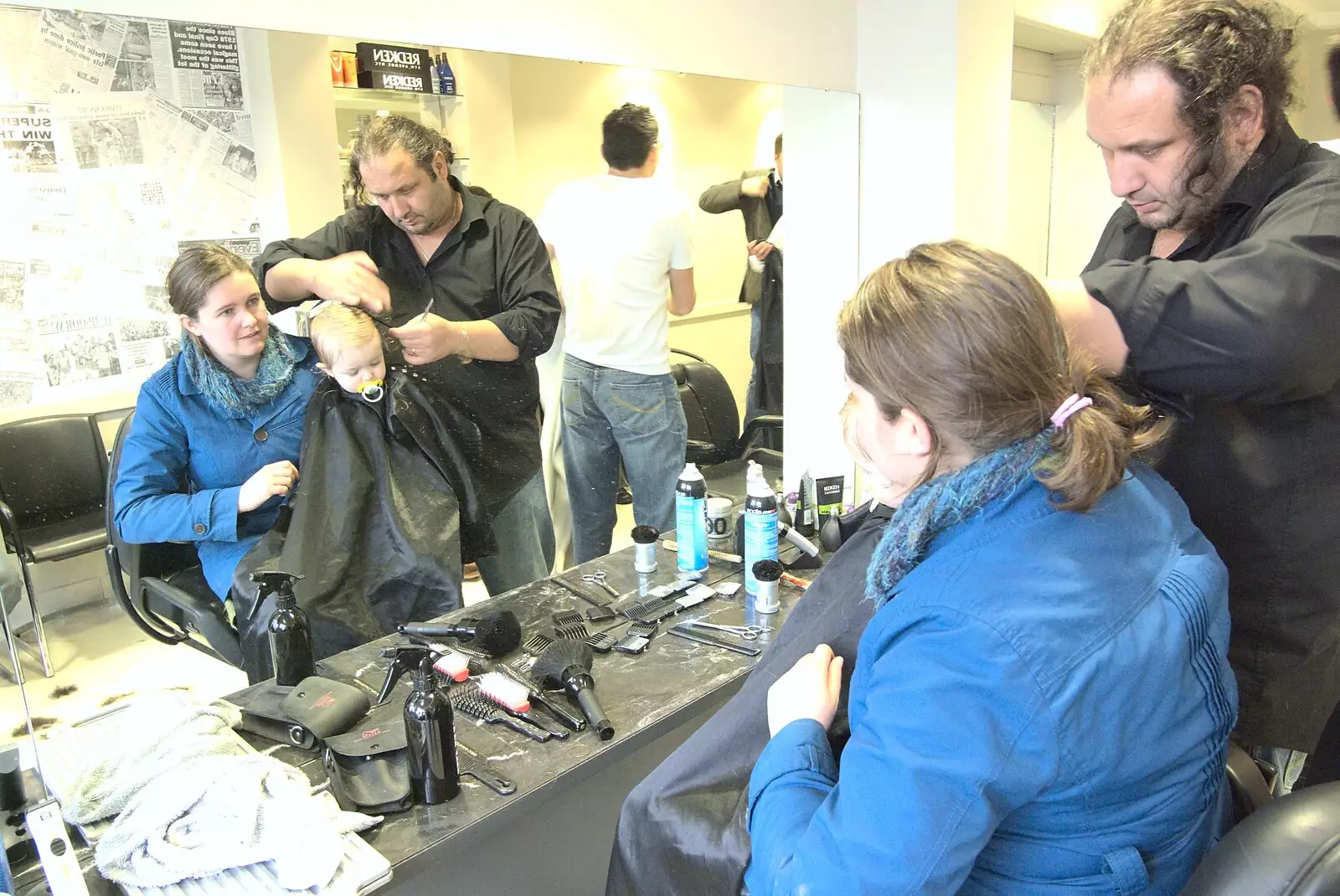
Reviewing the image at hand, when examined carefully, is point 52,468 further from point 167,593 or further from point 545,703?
point 545,703

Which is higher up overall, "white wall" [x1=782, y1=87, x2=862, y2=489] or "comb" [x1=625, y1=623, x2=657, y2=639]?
"white wall" [x1=782, y1=87, x2=862, y2=489]

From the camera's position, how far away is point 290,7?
1.50 m

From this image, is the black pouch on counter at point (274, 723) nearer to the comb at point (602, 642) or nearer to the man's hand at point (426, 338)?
the comb at point (602, 642)

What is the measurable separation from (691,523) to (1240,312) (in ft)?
3.80

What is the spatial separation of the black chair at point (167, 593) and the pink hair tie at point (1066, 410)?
1.57 meters

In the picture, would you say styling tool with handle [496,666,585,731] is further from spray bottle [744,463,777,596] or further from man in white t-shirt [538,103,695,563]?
man in white t-shirt [538,103,695,563]

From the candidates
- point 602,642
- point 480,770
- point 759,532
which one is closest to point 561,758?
point 480,770

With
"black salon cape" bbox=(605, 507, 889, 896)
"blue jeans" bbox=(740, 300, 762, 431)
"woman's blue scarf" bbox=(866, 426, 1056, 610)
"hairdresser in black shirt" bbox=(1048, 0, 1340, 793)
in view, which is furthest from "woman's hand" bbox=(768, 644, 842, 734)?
"blue jeans" bbox=(740, 300, 762, 431)

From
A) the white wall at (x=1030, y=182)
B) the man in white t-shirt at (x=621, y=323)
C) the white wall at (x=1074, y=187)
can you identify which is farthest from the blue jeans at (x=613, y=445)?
the white wall at (x=1074, y=187)

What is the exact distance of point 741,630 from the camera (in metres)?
1.68

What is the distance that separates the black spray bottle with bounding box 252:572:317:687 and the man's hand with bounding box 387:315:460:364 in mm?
602

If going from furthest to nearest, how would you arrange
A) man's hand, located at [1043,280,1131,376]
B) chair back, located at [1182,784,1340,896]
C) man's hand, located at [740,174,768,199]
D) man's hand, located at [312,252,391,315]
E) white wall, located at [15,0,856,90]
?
man's hand, located at [740,174,768,199] → man's hand, located at [312,252,391,315] → white wall, located at [15,0,856,90] → man's hand, located at [1043,280,1131,376] → chair back, located at [1182,784,1340,896]

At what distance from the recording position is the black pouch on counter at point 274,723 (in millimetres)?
1343

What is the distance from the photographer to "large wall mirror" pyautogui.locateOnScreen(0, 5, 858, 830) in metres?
1.39
